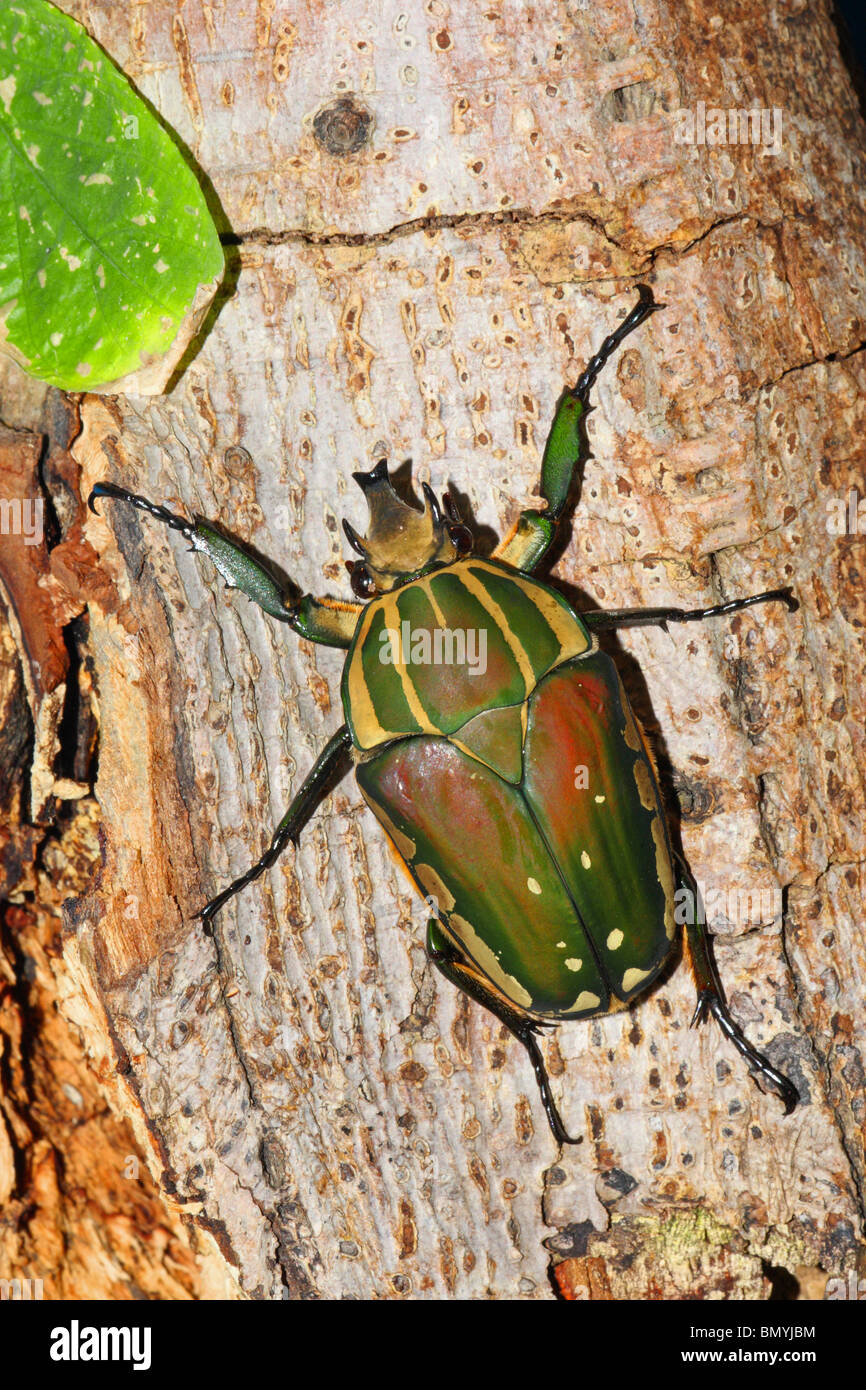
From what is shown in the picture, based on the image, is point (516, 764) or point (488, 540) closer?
point (516, 764)

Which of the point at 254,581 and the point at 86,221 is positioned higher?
the point at 86,221

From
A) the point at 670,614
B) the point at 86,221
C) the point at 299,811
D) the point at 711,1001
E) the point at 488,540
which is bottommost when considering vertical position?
the point at 711,1001

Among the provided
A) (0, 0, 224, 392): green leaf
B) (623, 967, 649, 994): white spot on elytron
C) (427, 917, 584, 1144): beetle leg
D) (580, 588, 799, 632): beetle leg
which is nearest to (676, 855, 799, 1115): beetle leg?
(623, 967, 649, 994): white spot on elytron

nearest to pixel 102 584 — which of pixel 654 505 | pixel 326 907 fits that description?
pixel 326 907

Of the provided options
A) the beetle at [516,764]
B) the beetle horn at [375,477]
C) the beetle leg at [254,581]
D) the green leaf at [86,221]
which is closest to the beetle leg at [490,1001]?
the beetle at [516,764]

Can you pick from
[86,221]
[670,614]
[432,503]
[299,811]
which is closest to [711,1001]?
[670,614]

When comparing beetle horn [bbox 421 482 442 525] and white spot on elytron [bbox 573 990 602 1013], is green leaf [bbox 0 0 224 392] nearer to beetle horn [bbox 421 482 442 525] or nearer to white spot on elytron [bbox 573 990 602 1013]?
beetle horn [bbox 421 482 442 525]

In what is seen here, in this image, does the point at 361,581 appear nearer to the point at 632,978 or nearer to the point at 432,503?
the point at 432,503
